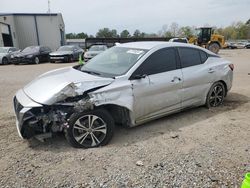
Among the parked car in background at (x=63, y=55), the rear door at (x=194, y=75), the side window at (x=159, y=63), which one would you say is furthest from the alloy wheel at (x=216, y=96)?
the parked car in background at (x=63, y=55)

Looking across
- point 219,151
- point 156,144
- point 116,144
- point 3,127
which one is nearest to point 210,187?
point 219,151

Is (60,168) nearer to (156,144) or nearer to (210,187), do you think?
(156,144)

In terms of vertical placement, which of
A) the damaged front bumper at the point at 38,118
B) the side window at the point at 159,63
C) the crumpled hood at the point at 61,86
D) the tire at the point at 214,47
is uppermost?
the side window at the point at 159,63

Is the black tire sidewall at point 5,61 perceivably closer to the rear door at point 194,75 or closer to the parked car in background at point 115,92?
the parked car in background at point 115,92

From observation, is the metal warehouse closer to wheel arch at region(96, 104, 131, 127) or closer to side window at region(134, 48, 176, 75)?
side window at region(134, 48, 176, 75)

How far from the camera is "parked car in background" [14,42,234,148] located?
11.1ft

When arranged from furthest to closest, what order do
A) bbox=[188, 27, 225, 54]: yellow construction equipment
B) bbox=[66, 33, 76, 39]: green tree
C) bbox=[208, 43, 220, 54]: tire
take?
1. bbox=[66, 33, 76, 39]: green tree
2. bbox=[188, 27, 225, 54]: yellow construction equipment
3. bbox=[208, 43, 220, 54]: tire

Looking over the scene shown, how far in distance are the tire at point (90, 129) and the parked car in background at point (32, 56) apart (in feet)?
52.0

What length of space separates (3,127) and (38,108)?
151cm

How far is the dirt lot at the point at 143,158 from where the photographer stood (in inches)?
112

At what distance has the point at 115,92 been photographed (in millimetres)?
3613

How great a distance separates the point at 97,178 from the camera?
2875mm

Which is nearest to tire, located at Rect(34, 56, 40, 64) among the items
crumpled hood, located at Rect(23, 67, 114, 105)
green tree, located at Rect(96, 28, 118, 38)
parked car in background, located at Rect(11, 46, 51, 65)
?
parked car in background, located at Rect(11, 46, 51, 65)

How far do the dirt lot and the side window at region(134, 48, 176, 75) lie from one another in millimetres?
1073
